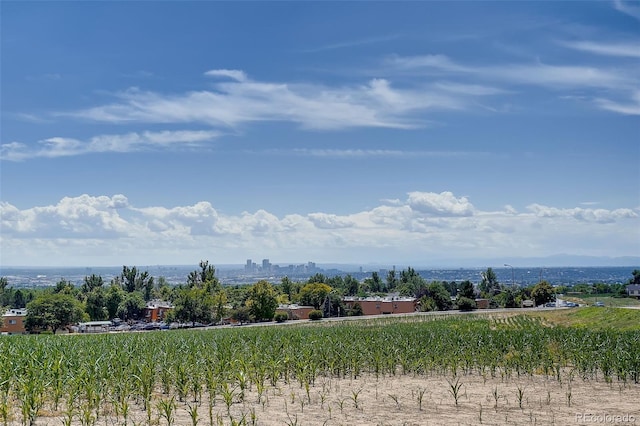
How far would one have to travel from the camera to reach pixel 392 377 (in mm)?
19969

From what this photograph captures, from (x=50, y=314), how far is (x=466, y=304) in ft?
225

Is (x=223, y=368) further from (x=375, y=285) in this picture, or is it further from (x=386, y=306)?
(x=375, y=285)

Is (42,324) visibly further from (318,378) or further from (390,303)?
(318,378)

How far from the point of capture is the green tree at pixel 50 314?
85.7 m

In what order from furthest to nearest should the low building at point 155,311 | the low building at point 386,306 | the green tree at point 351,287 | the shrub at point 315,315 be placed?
the green tree at point 351,287 → the low building at point 155,311 → the low building at point 386,306 → the shrub at point 315,315

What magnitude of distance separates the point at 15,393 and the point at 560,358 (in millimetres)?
18846

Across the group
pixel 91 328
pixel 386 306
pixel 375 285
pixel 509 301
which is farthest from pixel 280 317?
pixel 375 285

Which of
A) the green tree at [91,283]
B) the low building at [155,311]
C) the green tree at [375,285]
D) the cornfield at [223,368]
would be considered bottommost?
the low building at [155,311]

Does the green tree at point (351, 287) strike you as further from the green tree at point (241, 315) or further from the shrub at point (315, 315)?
the shrub at point (315, 315)

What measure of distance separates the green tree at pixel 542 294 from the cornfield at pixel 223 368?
283 ft

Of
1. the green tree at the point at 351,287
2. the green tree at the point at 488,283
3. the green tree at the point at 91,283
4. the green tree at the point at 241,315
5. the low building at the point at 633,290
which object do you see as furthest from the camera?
the green tree at the point at 488,283

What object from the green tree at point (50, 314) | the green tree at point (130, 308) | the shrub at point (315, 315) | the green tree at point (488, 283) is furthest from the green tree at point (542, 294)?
the green tree at point (50, 314)

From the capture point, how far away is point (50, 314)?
85.2 m

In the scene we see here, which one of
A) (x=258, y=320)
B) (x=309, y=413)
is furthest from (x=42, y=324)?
(x=309, y=413)
